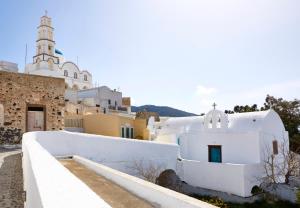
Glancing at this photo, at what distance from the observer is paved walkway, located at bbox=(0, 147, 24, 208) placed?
4753 mm

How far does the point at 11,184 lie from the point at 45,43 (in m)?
43.3

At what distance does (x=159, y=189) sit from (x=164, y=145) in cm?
983

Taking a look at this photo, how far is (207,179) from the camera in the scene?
17094 millimetres

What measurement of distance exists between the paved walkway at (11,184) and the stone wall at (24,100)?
635 centimetres

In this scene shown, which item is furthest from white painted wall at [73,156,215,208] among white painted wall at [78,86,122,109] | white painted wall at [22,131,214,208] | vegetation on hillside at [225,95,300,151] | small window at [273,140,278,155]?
white painted wall at [78,86,122,109]

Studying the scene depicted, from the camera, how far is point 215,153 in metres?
19.1

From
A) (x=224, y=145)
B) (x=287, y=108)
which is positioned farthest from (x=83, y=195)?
(x=287, y=108)

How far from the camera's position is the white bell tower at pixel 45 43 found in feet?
145

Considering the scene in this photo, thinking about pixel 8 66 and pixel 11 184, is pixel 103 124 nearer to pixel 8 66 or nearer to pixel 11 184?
pixel 11 184

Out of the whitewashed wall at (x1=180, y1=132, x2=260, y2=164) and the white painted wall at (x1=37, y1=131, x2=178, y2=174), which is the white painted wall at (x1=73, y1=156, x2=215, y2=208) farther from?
the whitewashed wall at (x1=180, y1=132, x2=260, y2=164)

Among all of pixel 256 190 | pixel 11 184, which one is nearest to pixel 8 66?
pixel 256 190

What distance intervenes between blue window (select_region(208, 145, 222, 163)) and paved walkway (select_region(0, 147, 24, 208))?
44.4 ft

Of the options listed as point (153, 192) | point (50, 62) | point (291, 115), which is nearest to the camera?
point (153, 192)

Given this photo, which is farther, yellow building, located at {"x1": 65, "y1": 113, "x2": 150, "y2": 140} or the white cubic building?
the white cubic building
